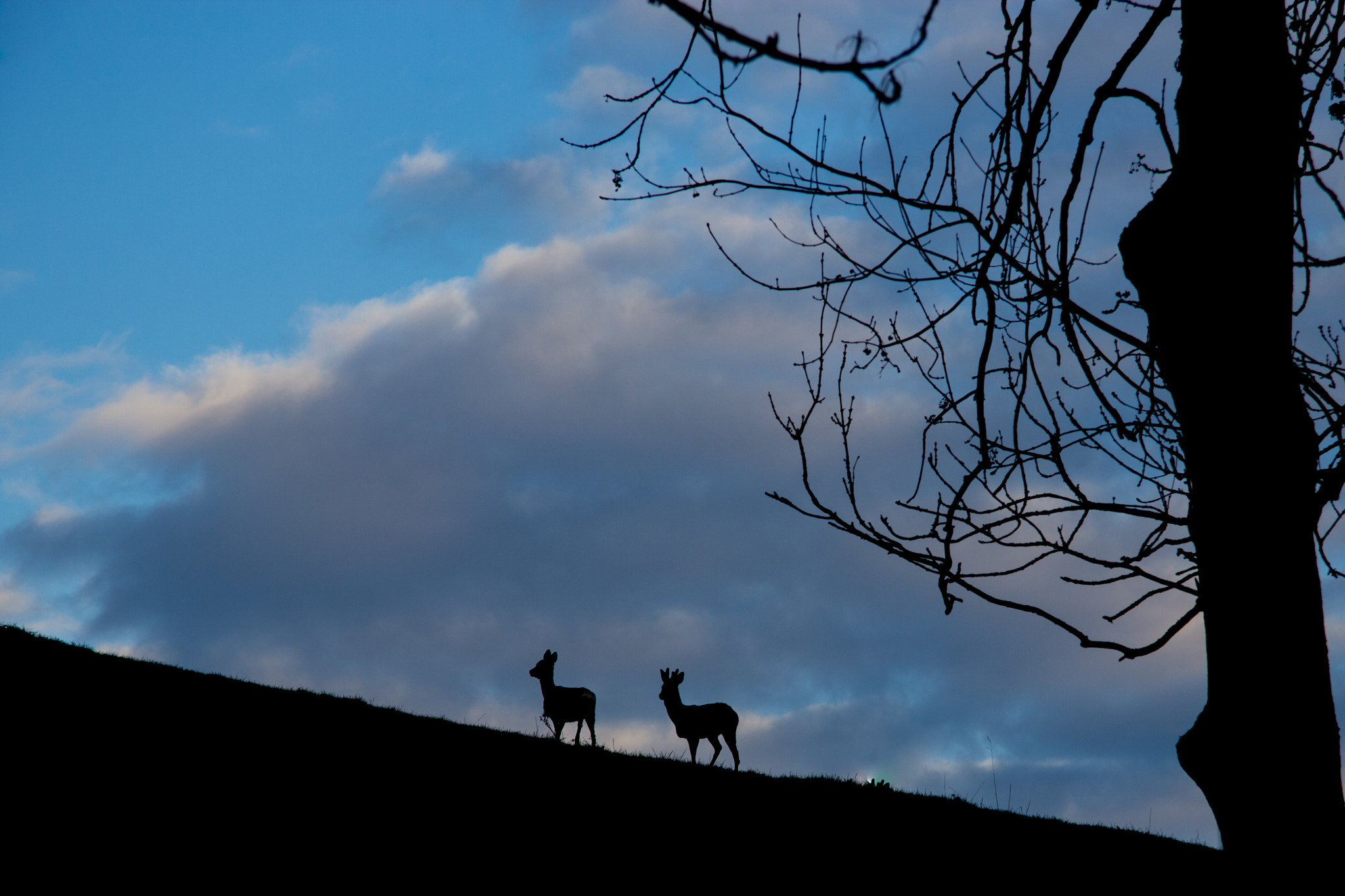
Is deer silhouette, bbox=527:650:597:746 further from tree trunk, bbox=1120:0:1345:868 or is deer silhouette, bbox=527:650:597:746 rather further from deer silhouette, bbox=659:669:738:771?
tree trunk, bbox=1120:0:1345:868

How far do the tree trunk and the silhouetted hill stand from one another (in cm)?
430

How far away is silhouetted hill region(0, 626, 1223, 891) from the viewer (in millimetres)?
6336

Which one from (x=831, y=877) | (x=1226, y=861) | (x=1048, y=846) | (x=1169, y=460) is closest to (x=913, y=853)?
(x=831, y=877)

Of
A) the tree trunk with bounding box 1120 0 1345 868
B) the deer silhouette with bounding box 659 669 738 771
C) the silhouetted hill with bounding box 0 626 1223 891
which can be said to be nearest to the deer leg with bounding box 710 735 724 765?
the deer silhouette with bounding box 659 669 738 771

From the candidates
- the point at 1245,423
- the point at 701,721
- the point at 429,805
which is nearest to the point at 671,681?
the point at 701,721

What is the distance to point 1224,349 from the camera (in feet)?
10.3

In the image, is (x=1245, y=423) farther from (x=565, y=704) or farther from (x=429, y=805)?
(x=565, y=704)

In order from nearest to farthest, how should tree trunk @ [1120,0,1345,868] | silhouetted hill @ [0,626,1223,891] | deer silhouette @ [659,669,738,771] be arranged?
tree trunk @ [1120,0,1345,868], silhouetted hill @ [0,626,1223,891], deer silhouette @ [659,669,738,771]

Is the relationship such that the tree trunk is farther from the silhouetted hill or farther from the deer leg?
the deer leg

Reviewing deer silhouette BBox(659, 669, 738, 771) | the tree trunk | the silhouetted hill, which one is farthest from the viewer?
deer silhouette BBox(659, 669, 738, 771)

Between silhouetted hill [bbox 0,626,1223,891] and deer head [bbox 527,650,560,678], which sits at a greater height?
deer head [bbox 527,650,560,678]

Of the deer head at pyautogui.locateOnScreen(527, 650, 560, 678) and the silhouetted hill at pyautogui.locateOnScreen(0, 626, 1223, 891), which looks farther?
the deer head at pyautogui.locateOnScreen(527, 650, 560, 678)

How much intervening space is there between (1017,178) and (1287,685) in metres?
2.39

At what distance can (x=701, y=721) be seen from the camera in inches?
531
